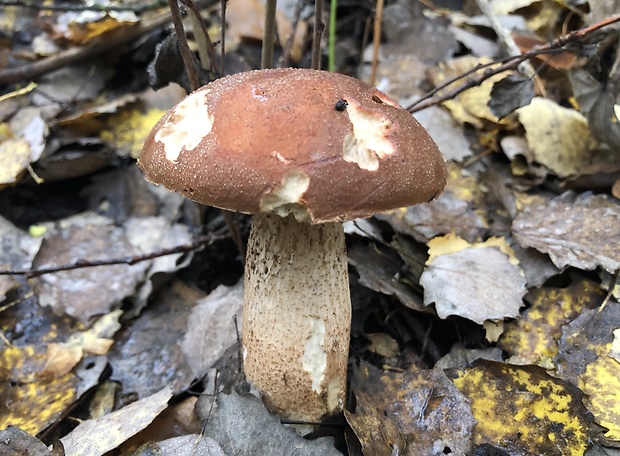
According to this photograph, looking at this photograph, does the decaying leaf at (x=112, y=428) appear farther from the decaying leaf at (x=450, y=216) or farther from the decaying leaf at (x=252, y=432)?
the decaying leaf at (x=450, y=216)

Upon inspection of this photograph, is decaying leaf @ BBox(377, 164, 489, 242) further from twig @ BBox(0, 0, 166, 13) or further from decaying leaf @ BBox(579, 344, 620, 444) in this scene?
twig @ BBox(0, 0, 166, 13)

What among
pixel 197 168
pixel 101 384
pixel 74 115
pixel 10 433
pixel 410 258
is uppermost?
pixel 197 168

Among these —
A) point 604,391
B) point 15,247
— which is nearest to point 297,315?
point 604,391

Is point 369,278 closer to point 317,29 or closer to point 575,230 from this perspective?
point 575,230

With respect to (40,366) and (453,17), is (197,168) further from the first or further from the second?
(453,17)

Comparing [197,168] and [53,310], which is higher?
[197,168]

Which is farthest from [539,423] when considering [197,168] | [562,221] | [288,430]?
[197,168]

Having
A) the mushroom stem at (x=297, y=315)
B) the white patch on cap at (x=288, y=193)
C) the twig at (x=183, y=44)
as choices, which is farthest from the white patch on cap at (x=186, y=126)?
the twig at (x=183, y=44)
